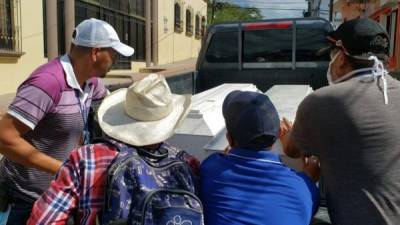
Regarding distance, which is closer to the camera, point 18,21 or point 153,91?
point 153,91

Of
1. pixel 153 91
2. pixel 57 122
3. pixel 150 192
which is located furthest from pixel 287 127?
pixel 57 122

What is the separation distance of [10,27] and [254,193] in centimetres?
1172

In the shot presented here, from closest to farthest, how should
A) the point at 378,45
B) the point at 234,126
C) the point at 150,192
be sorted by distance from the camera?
the point at 150,192 → the point at 234,126 → the point at 378,45

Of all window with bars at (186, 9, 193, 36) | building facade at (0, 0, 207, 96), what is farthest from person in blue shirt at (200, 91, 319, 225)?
window with bars at (186, 9, 193, 36)

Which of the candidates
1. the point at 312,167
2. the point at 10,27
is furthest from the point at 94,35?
the point at 10,27

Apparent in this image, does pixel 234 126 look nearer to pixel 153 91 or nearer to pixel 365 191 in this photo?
pixel 153 91

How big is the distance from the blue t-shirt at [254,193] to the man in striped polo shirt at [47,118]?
84 centimetres

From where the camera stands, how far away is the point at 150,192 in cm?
154

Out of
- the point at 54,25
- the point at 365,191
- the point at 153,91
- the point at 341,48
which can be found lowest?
the point at 365,191

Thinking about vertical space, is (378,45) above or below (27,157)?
above

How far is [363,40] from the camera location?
186 cm

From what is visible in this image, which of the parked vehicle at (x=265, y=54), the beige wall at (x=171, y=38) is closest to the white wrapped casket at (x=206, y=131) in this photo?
the parked vehicle at (x=265, y=54)

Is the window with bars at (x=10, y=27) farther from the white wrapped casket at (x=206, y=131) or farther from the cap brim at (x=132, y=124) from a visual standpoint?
the cap brim at (x=132, y=124)

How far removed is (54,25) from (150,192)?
40.0ft
